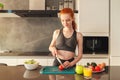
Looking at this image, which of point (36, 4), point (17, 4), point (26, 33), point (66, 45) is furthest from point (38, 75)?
point (17, 4)

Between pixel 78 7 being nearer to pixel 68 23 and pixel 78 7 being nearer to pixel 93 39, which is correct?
pixel 93 39

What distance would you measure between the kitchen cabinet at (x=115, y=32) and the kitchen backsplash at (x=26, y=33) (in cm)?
116

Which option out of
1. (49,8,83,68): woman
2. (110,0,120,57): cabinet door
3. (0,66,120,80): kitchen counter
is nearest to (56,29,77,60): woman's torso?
(49,8,83,68): woman

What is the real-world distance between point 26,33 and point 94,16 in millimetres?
1419

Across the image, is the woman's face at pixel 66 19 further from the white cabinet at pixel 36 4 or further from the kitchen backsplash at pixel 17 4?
the kitchen backsplash at pixel 17 4

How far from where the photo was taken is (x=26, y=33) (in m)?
3.99

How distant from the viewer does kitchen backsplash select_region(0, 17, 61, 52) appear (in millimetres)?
3984

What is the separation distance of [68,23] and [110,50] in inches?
55.5

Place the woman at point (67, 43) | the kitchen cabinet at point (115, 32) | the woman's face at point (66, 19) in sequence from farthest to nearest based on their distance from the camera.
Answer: the kitchen cabinet at point (115, 32), the woman at point (67, 43), the woman's face at point (66, 19)

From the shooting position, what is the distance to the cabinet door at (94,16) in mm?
3289

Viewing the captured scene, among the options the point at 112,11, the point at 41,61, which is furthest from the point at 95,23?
the point at 41,61

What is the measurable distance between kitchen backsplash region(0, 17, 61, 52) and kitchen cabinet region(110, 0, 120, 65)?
116 centimetres

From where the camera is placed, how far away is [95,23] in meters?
3.32

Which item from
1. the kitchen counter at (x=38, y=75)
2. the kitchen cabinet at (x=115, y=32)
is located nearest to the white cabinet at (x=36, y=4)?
the kitchen cabinet at (x=115, y=32)
